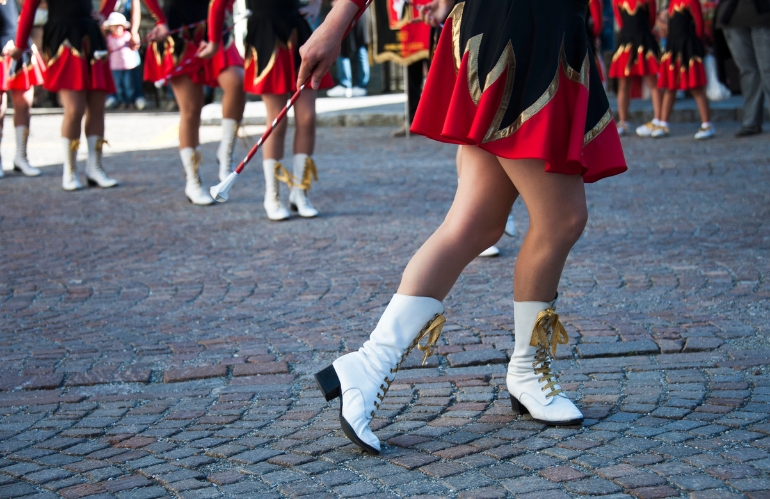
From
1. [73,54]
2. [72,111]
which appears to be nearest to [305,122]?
[73,54]

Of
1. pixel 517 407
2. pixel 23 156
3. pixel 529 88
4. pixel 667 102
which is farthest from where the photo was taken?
pixel 667 102

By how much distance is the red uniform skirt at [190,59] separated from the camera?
24.5 feet

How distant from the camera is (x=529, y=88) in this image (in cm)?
265

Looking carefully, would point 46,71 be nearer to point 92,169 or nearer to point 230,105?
point 92,169

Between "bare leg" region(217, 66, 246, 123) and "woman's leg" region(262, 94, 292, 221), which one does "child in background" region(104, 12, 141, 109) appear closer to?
"bare leg" region(217, 66, 246, 123)

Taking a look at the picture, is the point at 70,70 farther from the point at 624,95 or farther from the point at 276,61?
the point at 624,95

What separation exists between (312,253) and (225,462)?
3189 mm

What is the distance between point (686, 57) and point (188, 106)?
6006 millimetres

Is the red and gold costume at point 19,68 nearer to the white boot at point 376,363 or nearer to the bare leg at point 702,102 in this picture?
the bare leg at point 702,102

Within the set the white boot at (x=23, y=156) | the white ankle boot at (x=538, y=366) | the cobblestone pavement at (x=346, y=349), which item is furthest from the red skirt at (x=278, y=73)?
→ the white ankle boot at (x=538, y=366)

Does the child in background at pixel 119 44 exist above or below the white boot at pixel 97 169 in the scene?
above

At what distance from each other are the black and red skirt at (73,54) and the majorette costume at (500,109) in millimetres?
6093

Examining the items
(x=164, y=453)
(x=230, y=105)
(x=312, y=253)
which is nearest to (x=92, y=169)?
(x=230, y=105)

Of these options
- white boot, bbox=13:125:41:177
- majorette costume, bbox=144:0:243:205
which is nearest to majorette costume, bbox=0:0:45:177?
white boot, bbox=13:125:41:177
